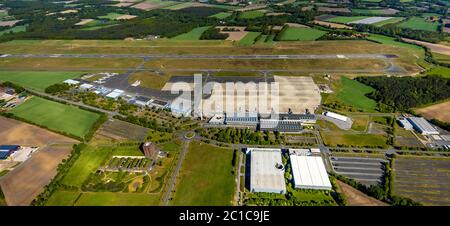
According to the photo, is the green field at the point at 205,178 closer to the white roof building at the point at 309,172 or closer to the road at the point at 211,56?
the white roof building at the point at 309,172

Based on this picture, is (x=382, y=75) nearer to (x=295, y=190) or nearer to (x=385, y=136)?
(x=385, y=136)

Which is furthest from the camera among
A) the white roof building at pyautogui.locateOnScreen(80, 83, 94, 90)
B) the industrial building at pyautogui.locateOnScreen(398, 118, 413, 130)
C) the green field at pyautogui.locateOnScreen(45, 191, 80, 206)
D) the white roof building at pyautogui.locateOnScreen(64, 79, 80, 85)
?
the white roof building at pyautogui.locateOnScreen(64, 79, 80, 85)

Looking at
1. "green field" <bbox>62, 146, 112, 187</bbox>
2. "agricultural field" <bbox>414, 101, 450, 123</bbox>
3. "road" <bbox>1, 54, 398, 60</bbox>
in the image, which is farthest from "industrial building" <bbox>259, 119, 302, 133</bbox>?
"road" <bbox>1, 54, 398, 60</bbox>

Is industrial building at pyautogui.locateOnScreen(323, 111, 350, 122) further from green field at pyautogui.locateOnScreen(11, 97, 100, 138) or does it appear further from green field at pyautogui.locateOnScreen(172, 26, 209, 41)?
green field at pyautogui.locateOnScreen(172, 26, 209, 41)

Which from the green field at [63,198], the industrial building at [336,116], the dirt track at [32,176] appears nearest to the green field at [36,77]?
the dirt track at [32,176]

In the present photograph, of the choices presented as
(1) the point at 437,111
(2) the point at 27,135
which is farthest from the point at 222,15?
(2) the point at 27,135

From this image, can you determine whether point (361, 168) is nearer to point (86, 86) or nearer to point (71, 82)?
point (86, 86)
